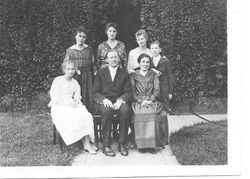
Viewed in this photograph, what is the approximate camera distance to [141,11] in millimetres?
6746

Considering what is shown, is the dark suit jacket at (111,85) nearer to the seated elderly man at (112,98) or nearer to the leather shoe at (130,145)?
the seated elderly man at (112,98)

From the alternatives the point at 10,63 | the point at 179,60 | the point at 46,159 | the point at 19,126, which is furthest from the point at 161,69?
the point at 10,63

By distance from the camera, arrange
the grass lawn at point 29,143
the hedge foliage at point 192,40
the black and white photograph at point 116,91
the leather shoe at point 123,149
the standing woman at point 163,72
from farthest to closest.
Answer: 1. the hedge foliage at point 192,40
2. the standing woman at point 163,72
3. the leather shoe at point 123,149
4. the grass lawn at point 29,143
5. the black and white photograph at point 116,91

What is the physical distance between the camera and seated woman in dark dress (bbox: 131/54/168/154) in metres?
5.16

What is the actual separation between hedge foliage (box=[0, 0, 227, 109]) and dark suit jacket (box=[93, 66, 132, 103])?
1660mm

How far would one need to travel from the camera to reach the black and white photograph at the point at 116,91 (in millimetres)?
4887

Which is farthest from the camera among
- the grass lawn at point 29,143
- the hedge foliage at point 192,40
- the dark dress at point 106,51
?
the hedge foliage at point 192,40

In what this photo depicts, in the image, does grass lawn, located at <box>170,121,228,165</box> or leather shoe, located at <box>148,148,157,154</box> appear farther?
leather shoe, located at <box>148,148,157,154</box>

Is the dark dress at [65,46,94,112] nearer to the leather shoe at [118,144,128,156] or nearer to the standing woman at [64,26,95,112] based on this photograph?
the standing woman at [64,26,95,112]

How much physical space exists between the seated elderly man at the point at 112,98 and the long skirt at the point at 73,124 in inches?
6.6

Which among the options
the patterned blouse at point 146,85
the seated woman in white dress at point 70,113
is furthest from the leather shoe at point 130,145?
the patterned blouse at point 146,85

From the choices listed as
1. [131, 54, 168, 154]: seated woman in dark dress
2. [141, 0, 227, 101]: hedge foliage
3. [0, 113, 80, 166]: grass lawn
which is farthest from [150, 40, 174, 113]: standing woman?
[0, 113, 80, 166]: grass lawn

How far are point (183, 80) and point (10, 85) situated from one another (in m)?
2.76

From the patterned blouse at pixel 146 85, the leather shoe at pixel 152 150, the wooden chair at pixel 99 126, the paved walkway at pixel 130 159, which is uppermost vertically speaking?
the patterned blouse at pixel 146 85
